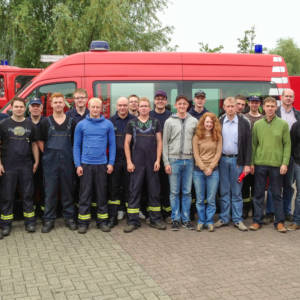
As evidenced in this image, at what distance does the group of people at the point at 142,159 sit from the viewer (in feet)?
19.0

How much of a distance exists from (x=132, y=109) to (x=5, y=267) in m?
2.94

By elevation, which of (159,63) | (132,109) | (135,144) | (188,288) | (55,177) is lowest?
(188,288)

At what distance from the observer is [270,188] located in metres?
6.09

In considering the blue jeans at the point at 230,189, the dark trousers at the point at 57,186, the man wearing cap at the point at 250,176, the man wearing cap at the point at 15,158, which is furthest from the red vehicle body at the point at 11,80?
the blue jeans at the point at 230,189

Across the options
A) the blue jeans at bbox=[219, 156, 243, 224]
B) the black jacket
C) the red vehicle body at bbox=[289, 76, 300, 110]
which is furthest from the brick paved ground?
the red vehicle body at bbox=[289, 76, 300, 110]

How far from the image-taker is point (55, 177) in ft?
19.4

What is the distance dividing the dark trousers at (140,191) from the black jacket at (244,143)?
1.22 m

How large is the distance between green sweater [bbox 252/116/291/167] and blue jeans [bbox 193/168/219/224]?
0.69 meters

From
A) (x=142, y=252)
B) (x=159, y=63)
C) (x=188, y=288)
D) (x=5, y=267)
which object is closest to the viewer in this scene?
(x=188, y=288)

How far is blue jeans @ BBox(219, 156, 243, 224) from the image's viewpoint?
604 centimetres

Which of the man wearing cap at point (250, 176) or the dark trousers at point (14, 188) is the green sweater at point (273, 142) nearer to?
the man wearing cap at point (250, 176)

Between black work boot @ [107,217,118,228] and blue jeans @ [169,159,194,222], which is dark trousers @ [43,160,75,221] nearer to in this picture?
black work boot @ [107,217,118,228]

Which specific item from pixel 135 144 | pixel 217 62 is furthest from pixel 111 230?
pixel 217 62

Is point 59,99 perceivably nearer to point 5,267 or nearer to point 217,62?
point 5,267
